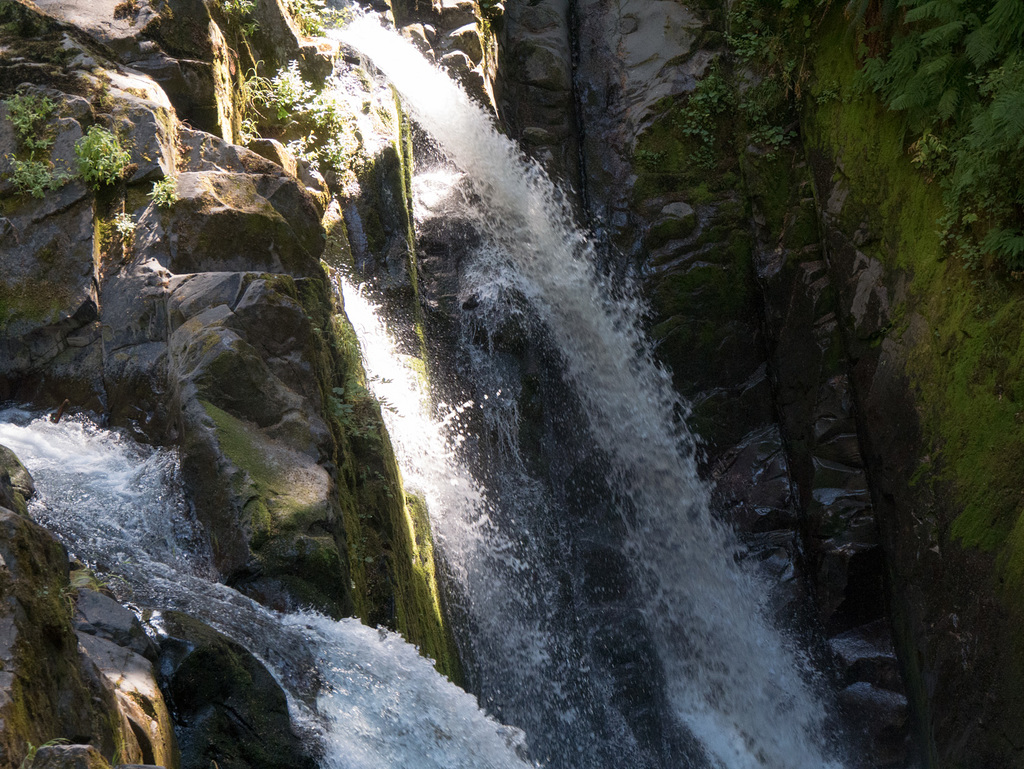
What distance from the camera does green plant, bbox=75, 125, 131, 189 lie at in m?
5.34

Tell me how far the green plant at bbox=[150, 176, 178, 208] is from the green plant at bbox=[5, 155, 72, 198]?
2.03 ft

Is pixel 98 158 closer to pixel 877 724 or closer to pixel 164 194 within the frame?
pixel 164 194

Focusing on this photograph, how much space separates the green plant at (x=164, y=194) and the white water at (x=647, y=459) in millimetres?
3918

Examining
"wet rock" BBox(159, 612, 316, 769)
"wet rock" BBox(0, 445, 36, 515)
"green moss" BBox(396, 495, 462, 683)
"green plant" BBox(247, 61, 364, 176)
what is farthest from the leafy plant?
"wet rock" BBox(0, 445, 36, 515)

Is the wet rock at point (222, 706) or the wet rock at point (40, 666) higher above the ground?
the wet rock at point (40, 666)

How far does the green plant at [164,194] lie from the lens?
5344mm

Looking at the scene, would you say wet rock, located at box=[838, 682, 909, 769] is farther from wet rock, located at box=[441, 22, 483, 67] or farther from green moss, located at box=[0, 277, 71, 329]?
wet rock, located at box=[441, 22, 483, 67]

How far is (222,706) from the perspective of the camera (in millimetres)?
3102

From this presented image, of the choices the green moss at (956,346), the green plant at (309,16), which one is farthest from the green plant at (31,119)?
the green moss at (956,346)

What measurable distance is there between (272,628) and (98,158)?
3702mm

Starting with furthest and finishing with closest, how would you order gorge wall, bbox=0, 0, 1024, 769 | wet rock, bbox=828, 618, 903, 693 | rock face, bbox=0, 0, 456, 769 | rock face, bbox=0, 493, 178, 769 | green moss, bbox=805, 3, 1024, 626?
1. wet rock, bbox=828, 618, 903, 693
2. green moss, bbox=805, 3, 1024, 626
3. gorge wall, bbox=0, 0, 1024, 769
4. rock face, bbox=0, 0, 456, 769
5. rock face, bbox=0, 493, 178, 769

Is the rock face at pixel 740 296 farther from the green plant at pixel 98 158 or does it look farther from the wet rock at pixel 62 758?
the wet rock at pixel 62 758

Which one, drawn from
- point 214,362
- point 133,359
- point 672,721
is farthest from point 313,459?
point 672,721

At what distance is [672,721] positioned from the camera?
24.0 ft
